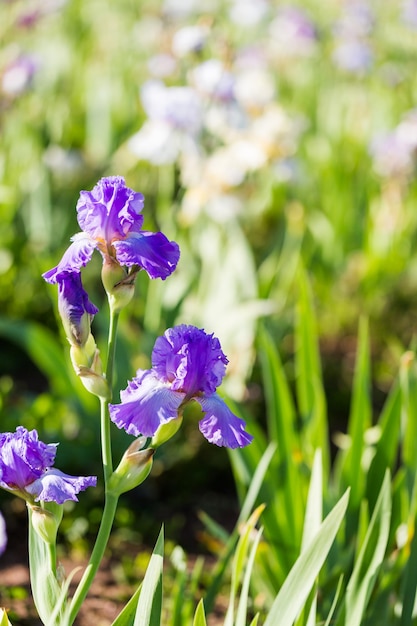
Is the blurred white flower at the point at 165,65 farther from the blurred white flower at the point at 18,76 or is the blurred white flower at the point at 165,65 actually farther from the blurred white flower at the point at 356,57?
the blurred white flower at the point at 356,57

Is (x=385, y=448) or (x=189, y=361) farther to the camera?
(x=385, y=448)

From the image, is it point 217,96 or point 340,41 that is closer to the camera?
point 217,96

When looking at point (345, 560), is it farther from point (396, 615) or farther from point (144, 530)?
point (144, 530)

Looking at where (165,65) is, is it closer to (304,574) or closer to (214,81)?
(214,81)

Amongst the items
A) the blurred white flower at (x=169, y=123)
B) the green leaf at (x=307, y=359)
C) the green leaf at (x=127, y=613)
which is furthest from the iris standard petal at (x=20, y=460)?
the blurred white flower at (x=169, y=123)

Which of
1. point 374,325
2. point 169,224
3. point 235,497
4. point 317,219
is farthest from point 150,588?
point 317,219

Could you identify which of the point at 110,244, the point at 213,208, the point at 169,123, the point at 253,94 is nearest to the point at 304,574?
the point at 110,244
